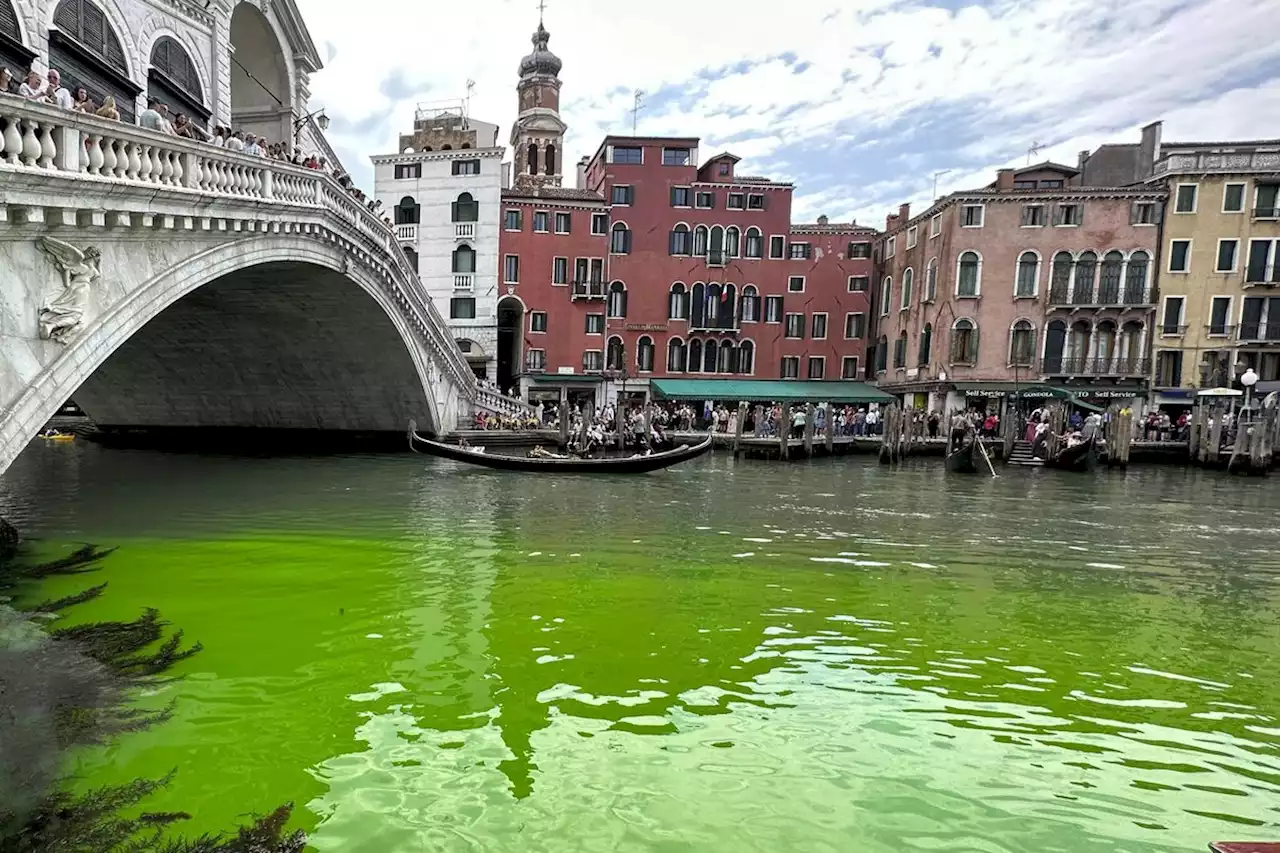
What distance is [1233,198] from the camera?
23.2 m

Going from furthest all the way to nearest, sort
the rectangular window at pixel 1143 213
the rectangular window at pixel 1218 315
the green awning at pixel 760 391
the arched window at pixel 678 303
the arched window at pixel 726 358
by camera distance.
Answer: the arched window at pixel 726 358, the arched window at pixel 678 303, the green awning at pixel 760 391, the rectangular window at pixel 1143 213, the rectangular window at pixel 1218 315

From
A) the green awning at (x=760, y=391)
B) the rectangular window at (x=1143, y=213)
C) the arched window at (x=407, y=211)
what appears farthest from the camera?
the arched window at (x=407, y=211)

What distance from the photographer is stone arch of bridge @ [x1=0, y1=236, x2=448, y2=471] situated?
5.74m

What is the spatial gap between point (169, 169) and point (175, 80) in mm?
6151

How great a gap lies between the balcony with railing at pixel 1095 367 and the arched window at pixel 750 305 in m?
10.3

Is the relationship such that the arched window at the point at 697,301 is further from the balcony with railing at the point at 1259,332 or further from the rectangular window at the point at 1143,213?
the balcony with railing at the point at 1259,332

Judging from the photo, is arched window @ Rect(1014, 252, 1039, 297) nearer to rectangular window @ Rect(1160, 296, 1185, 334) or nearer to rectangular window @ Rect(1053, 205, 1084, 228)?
rectangular window @ Rect(1053, 205, 1084, 228)

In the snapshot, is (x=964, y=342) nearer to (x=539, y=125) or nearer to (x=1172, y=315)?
(x=1172, y=315)

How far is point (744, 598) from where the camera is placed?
6078 millimetres

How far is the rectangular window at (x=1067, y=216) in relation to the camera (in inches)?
953

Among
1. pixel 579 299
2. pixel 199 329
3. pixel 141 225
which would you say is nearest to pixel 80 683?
pixel 141 225

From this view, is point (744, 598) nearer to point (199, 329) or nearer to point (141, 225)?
point (141, 225)

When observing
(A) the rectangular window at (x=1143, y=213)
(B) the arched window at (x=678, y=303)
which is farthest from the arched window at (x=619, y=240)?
(A) the rectangular window at (x=1143, y=213)

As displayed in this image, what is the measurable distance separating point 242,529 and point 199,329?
8.41m
